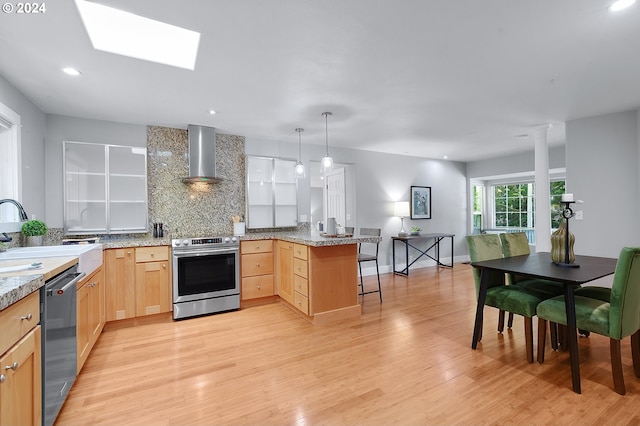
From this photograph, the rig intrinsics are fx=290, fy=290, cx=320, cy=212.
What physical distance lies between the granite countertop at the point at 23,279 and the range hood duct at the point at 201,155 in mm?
2168

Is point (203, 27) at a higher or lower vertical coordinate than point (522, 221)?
higher

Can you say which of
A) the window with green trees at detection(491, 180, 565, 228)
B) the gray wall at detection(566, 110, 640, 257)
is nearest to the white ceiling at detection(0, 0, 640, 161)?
the gray wall at detection(566, 110, 640, 257)

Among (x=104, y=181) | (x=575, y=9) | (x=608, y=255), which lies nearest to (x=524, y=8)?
(x=575, y=9)

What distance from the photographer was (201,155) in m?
3.90

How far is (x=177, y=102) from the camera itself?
311 cm

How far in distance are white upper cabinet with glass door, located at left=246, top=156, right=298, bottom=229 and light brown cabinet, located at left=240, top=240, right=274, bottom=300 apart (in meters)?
0.55

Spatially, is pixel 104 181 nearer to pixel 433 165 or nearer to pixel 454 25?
pixel 454 25

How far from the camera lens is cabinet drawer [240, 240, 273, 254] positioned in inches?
151

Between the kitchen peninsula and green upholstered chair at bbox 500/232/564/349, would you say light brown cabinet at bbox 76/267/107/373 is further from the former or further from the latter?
green upholstered chair at bbox 500/232/564/349

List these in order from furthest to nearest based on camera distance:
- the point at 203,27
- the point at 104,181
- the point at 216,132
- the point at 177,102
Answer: the point at 216,132 < the point at 104,181 < the point at 177,102 < the point at 203,27

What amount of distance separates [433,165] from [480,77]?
414cm

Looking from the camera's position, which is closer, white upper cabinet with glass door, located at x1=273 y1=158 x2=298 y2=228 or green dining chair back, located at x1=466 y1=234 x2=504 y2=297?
green dining chair back, located at x1=466 y1=234 x2=504 y2=297

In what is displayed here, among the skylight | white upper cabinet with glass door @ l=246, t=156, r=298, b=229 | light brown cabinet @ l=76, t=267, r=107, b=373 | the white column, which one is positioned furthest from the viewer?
white upper cabinet with glass door @ l=246, t=156, r=298, b=229

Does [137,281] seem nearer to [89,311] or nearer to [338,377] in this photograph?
[89,311]
